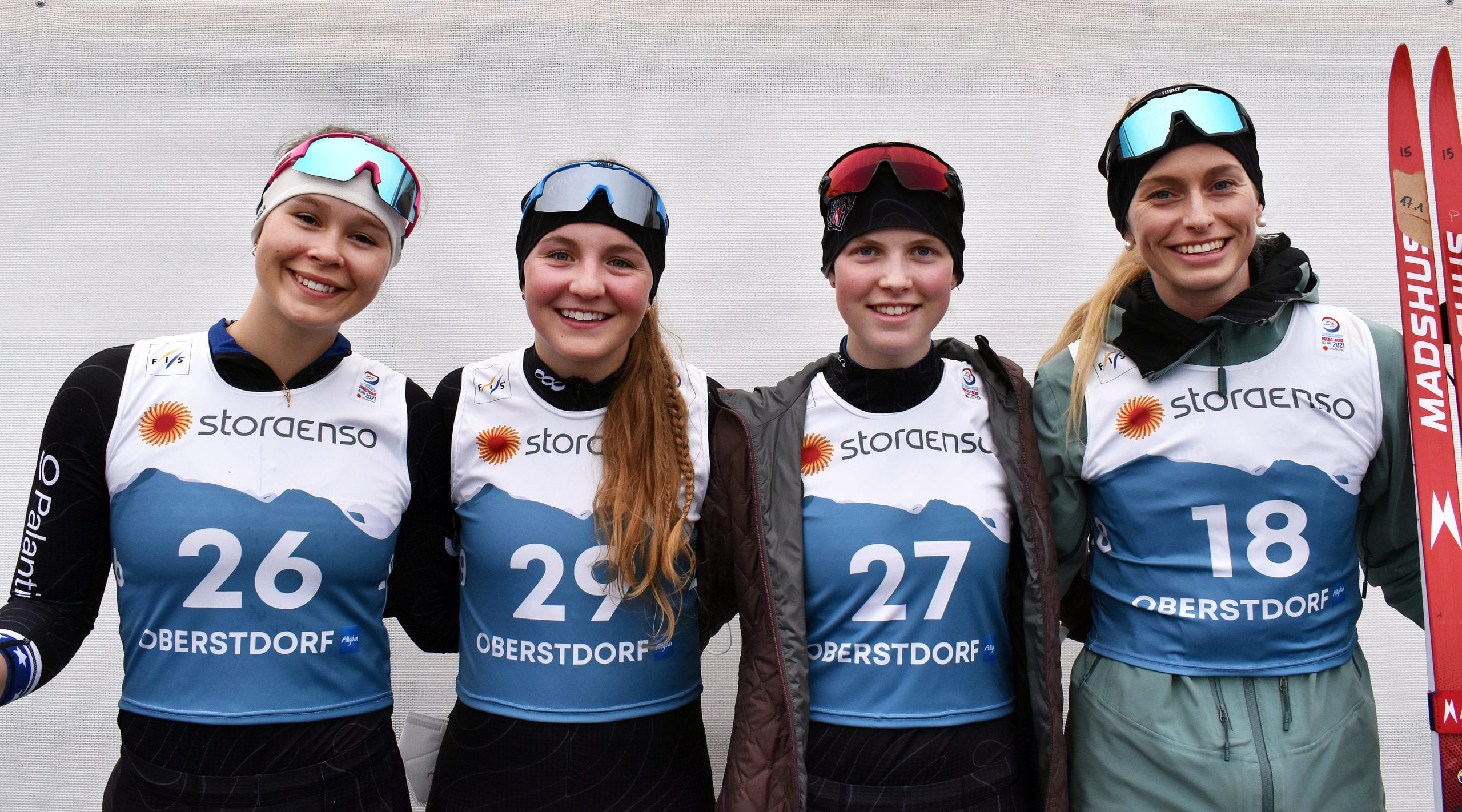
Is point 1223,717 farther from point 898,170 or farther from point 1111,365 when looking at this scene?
point 898,170

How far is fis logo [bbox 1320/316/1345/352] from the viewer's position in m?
1.81

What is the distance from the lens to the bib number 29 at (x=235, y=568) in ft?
5.40

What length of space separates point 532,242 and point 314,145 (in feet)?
1.58

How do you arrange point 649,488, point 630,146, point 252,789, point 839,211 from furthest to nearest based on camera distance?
point 630,146
point 839,211
point 649,488
point 252,789

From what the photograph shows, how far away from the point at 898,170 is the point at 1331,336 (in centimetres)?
98

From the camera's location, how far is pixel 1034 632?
176 cm

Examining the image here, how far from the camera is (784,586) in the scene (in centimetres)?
173

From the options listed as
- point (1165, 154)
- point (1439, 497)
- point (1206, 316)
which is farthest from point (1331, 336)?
point (1165, 154)

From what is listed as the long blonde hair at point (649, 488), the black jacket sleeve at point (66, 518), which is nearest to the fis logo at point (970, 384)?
the long blonde hair at point (649, 488)

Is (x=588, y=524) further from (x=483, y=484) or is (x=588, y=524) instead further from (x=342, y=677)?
(x=342, y=677)

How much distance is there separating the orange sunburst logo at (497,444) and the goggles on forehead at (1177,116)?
1.47m

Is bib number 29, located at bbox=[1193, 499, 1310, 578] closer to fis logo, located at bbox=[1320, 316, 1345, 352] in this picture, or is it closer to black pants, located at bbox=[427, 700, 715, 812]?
fis logo, located at bbox=[1320, 316, 1345, 352]

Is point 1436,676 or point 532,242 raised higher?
point 532,242

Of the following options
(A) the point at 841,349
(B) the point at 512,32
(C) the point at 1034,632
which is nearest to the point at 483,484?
(A) the point at 841,349
